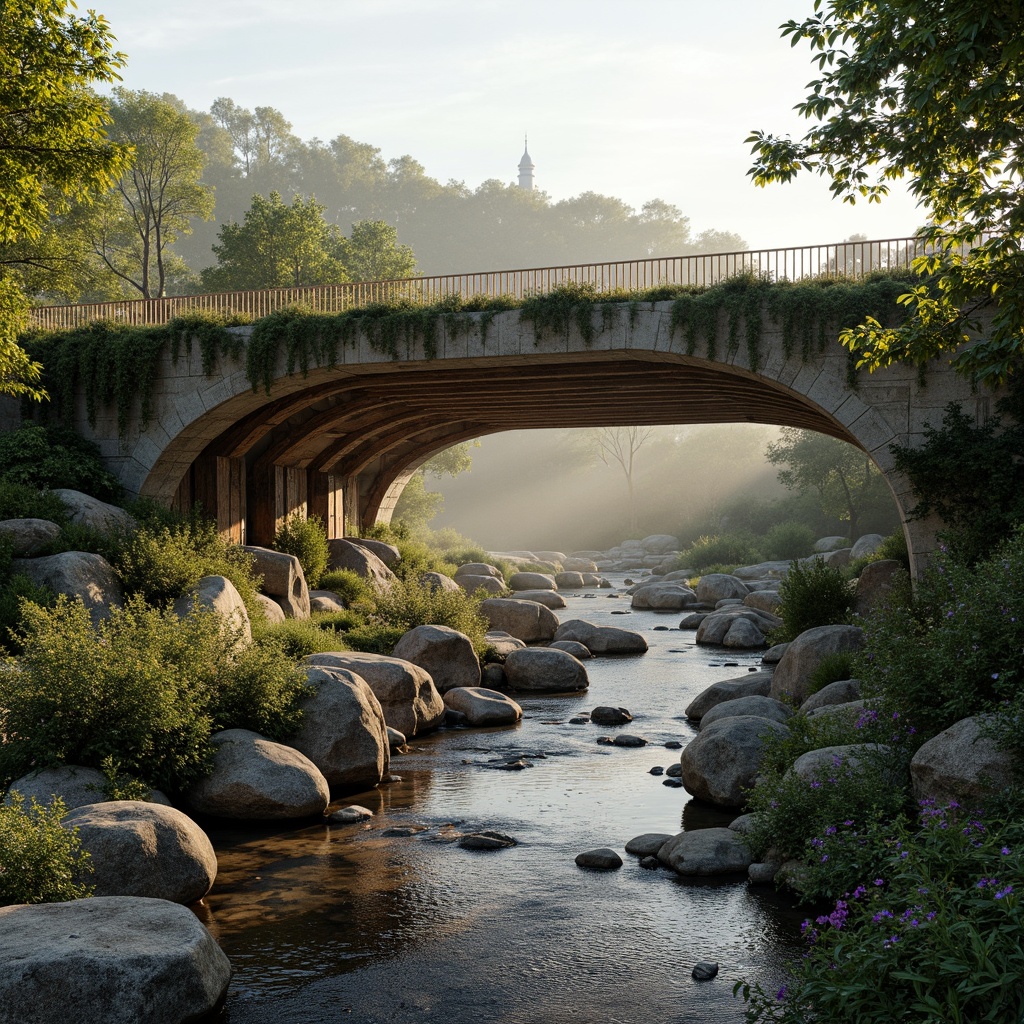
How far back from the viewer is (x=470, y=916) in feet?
27.0

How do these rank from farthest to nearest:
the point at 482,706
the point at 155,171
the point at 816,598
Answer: the point at 155,171
the point at 816,598
the point at 482,706

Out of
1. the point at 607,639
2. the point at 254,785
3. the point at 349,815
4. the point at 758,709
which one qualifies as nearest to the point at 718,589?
the point at 607,639

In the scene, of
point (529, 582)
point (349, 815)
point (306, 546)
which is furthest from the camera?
point (529, 582)

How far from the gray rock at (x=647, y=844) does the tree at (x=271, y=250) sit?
2905 centimetres

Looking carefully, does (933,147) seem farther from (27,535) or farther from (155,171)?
(155,171)

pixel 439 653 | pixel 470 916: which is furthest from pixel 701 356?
pixel 470 916

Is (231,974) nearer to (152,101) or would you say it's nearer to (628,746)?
(628,746)

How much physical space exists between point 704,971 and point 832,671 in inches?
289

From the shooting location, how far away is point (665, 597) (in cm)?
3256

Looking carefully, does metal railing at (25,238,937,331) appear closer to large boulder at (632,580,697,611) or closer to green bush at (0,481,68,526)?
green bush at (0,481,68,526)

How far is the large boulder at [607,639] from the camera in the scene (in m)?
23.1

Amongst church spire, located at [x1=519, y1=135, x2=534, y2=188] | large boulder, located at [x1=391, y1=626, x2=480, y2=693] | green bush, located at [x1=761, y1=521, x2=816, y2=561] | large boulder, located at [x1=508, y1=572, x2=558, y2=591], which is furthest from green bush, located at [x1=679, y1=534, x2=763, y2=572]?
church spire, located at [x1=519, y1=135, x2=534, y2=188]

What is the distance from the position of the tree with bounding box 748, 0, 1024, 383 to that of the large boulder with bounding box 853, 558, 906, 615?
678 cm

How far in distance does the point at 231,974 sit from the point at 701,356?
43.7 ft
